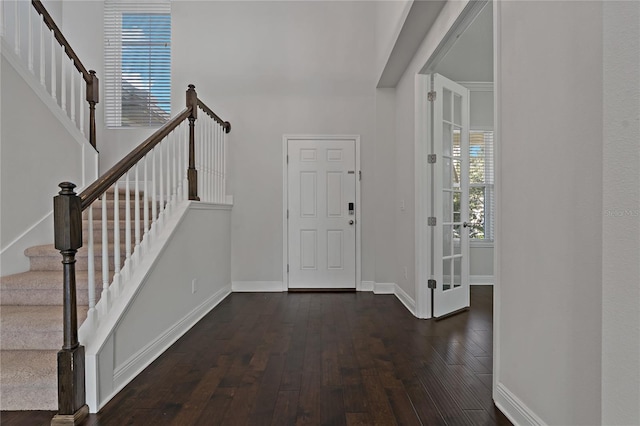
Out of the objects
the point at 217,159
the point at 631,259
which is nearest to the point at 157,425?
the point at 631,259

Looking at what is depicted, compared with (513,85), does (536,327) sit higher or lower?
lower

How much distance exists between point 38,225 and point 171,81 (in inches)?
103

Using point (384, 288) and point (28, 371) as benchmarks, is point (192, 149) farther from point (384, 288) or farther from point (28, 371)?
point (384, 288)

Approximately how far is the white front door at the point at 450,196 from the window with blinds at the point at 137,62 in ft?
11.8

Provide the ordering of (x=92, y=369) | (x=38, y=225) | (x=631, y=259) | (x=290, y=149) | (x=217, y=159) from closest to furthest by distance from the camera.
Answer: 1. (x=631, y=259)
2. (x=92, y=369)
3. (x=38, y=225)
4. (x=217, y=159)
5. (x=290, y=149)

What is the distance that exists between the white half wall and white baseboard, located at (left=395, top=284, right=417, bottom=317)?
2.13 meters

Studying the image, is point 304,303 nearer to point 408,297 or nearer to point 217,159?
point 408,297

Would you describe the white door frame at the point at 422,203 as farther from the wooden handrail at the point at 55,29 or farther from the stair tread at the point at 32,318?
the wooden handrail at the point at 55,29

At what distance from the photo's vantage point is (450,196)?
3.78m

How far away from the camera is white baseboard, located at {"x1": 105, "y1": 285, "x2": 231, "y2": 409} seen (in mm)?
2156

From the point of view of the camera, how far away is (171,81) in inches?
192

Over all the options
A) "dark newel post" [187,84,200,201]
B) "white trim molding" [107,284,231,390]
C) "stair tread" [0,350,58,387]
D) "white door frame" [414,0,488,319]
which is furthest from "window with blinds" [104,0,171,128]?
"stair tread" [0,350,58,387]

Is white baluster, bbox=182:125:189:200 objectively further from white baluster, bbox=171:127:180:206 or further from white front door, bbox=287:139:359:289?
white front door, bbox=287:139:359:289

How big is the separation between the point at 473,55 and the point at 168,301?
4288 millimetres
